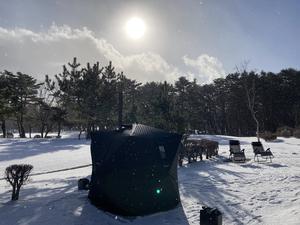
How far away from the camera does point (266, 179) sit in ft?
42.4

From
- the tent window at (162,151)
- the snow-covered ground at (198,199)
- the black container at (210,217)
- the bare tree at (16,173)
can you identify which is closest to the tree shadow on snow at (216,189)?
the snow-covered ground at (198,199)

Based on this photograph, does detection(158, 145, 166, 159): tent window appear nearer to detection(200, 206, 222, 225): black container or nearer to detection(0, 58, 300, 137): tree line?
detection(200, 206, 222, 225): black container

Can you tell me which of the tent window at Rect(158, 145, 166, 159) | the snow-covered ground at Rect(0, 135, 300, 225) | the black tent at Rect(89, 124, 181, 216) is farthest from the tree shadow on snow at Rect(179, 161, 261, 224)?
the tent window at Rect(158, 145, 166, 159)

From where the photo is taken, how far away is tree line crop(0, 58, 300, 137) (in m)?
35.7

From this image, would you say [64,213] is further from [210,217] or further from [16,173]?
[210,217]

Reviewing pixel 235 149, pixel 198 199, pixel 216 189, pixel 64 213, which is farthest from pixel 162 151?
pixel 235 149

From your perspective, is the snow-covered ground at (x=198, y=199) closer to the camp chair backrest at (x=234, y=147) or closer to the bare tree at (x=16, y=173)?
the bare tree at (x=16, y=173)

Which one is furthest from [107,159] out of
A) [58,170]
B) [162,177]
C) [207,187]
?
[58,170]

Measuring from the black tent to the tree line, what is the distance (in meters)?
11.4

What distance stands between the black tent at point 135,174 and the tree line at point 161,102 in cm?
1135

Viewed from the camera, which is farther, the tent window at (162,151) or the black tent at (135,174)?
the tent window at (162,151)

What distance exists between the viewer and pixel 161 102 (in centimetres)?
2195

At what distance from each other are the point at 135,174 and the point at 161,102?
13020 millimetres

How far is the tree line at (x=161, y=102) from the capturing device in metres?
35.7
